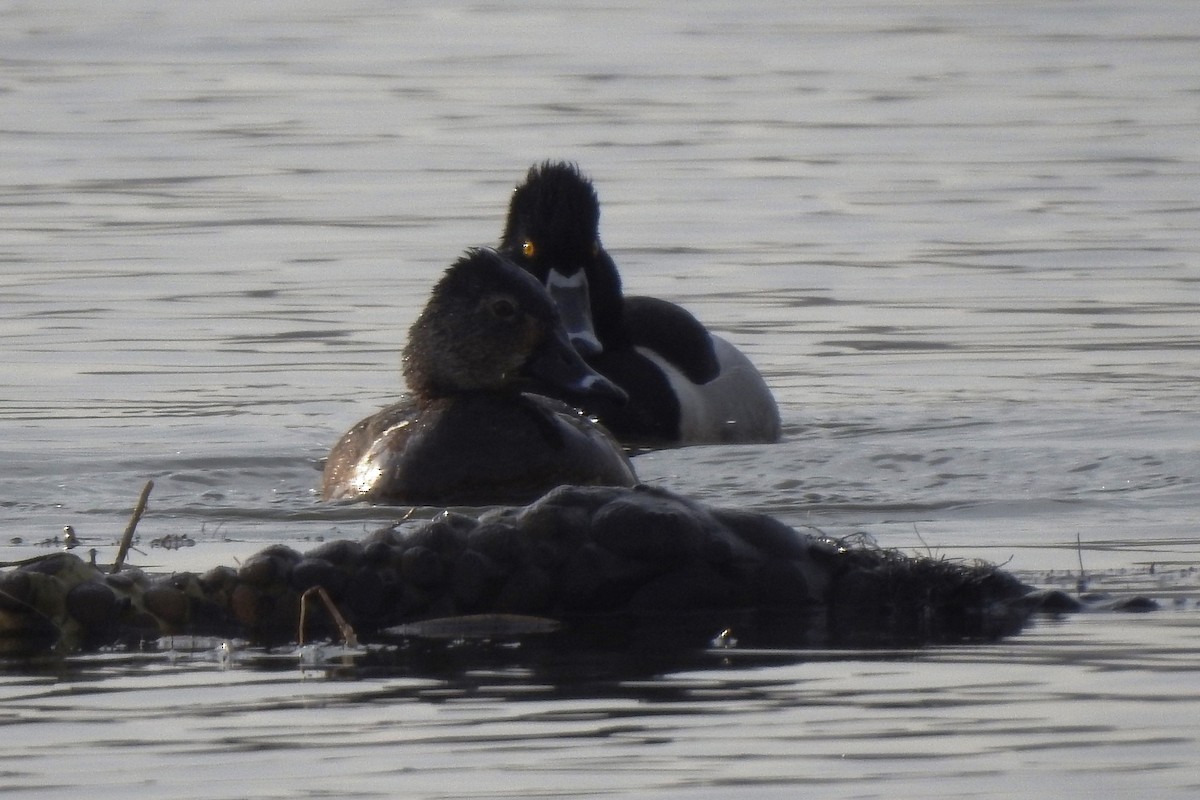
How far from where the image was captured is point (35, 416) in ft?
40.0

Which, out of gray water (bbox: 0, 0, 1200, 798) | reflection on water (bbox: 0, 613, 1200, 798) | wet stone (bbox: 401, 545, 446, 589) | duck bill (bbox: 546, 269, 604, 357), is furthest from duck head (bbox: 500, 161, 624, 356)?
reflection on water (bbox: 0, 613, 1200, 798)

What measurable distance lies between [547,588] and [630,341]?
671cm

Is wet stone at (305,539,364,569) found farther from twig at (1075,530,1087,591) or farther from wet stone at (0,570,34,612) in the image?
twig at (1075,530,1087,591)

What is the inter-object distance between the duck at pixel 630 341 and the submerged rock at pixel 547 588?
5751 millimetres

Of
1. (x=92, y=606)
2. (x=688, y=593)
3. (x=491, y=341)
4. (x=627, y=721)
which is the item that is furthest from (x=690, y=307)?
(x=627, y=721)

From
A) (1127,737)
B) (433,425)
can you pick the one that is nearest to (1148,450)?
(433,425)

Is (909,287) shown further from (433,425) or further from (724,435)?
(433,425)

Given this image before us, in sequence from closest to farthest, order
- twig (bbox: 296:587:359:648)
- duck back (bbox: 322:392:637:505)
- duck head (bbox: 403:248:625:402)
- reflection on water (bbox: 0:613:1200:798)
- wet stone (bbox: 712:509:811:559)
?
reflection on water (bbox: 0:613:1200:798) < twig (bbox: 296:587:359:648) < wet stone (bbox: 712:509:811:559) < duck back (bbox: 322:392:637:505) < duck head (bbox: 403:248:625:402)

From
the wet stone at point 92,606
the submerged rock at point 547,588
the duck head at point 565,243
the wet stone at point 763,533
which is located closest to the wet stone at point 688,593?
the submerged rock at point 547,588

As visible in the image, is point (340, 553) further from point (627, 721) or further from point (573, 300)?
point (573, 300)

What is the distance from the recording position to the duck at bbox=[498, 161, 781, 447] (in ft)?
41.3

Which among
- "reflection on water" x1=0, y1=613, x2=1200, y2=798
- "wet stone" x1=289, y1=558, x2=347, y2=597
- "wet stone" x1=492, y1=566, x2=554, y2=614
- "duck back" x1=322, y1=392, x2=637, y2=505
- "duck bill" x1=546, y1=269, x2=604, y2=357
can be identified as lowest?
"reflection on water" x1=0, y1=613, x2=1200, y2=798

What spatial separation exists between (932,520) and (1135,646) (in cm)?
316

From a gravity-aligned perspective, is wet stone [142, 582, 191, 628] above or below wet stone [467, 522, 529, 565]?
below
